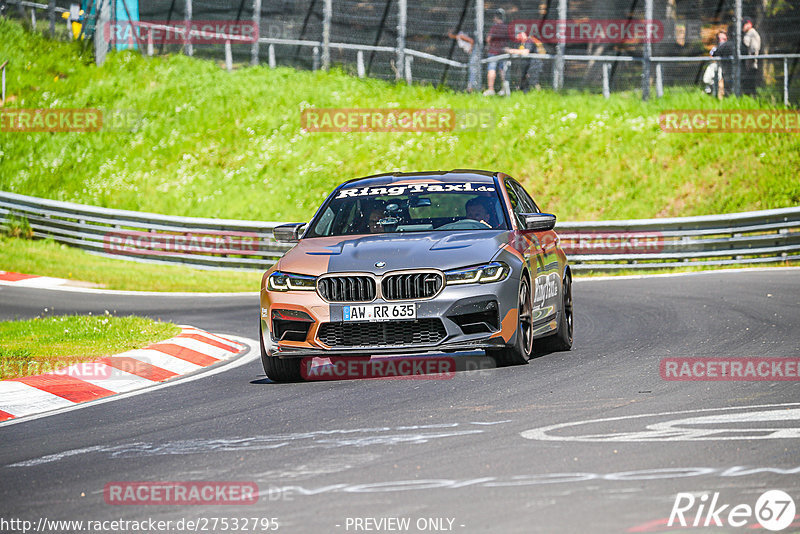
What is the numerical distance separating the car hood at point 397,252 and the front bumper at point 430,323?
224 millimetres

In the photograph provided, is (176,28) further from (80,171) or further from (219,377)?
(219,377)

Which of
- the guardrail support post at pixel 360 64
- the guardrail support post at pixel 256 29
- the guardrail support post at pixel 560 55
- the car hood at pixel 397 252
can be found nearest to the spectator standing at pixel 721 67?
the guardrail support post at pixel 560 55

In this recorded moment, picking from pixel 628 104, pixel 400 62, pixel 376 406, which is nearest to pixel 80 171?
pixel 400 62

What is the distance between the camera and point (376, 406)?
779cm

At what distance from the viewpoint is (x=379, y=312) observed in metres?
8.80

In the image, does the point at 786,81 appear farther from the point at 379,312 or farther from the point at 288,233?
the point at 379,312

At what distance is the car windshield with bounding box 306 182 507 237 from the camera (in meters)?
10.1

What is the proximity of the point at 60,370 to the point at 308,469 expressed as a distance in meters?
4.69

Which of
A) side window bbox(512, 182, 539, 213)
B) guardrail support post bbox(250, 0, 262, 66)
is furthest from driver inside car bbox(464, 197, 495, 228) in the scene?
guardrail support post bbox(250, 0, 262, 66)

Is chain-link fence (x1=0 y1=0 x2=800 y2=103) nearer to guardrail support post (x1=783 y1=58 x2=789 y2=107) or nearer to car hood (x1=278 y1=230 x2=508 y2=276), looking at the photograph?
guardrail support post (x1=783 y1=58 x2=789 y2=107)

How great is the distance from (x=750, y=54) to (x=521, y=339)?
17927 millimetres

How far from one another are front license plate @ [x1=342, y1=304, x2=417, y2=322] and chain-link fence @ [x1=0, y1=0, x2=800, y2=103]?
18.1 meters

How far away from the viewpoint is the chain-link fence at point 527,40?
82.9 ft

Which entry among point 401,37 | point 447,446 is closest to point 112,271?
point 401,37
